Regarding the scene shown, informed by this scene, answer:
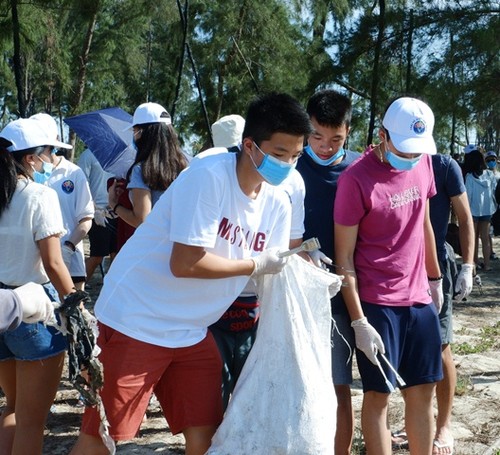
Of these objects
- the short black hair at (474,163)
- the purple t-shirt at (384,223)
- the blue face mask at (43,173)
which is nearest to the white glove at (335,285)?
the purple t-shirt at (384,223)

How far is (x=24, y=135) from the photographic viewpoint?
10.7 feet

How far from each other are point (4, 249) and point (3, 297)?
3.51 ft

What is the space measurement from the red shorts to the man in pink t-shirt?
0.67 meters

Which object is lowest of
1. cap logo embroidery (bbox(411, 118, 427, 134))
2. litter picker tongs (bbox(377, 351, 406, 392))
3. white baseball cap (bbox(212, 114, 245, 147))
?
litter picker tongs (bbox(377, 351, 406, 392))

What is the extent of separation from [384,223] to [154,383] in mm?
1107

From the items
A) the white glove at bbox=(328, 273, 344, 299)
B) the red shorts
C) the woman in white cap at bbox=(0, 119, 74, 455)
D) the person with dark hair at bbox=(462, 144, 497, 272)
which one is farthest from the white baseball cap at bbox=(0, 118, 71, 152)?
the person with dark hair at bbox=(462, 144, 497, 272)

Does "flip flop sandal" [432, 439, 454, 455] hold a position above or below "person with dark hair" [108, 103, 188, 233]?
below

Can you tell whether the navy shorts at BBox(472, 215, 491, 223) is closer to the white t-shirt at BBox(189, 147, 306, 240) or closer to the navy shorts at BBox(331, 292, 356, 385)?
the navy shorts at BBox(331, 292, 356, 385)

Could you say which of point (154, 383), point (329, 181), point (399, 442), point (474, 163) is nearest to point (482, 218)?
point (474, 163)

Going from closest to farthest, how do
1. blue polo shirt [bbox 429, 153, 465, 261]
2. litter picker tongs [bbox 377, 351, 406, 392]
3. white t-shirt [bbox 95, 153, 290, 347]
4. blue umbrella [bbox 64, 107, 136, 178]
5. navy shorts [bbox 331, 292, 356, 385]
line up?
white t-shirt [bbox 95, 153, 290, 347], litter picker tongs [bbox 377, 351, 406, 392], navy shorts [bbox 331, 292, 356, 385], blue polo shirt [bbox 429, 153, 465, 261], blue umbrella [bbox 64, 107, 136, 178]

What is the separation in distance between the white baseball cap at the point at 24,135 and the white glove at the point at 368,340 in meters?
1.50

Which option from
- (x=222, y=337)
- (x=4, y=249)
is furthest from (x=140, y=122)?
(x=222, y=337)

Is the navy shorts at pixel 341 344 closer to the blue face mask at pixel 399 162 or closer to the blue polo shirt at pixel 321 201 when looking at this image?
the blue polo shirt at pixel 321 201

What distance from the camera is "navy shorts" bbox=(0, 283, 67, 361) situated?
120 inches
